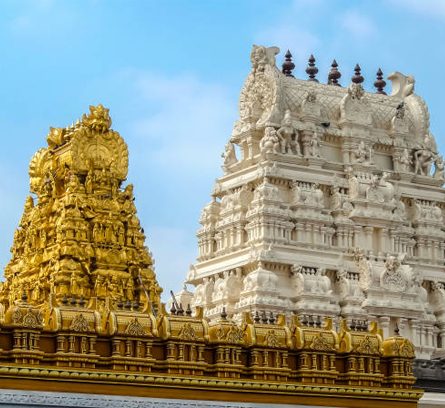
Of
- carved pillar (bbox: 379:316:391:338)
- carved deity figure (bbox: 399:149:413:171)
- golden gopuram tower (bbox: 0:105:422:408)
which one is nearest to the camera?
golden gopuram tower (bbox: 0:105:422:408)

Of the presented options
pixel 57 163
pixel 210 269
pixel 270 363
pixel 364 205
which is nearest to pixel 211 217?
pixel 210 269

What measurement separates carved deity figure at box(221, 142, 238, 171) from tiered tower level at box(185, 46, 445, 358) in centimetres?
8

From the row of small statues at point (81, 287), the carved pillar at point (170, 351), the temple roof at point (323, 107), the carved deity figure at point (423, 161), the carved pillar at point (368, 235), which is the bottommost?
the carved pillar at point (170, 351)

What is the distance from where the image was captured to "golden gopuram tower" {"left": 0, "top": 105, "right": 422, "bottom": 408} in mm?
22844

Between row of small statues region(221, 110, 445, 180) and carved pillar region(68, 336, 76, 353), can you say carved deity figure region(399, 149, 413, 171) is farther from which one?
carved pillar region(68, 336, 76, 353)

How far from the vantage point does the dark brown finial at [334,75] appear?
5809 centimetres

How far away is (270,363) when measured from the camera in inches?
988

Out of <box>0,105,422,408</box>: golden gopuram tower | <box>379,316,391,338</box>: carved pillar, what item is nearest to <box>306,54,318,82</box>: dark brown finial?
<box>379,316,391,338</box>: carved pillar

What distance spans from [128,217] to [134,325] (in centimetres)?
473

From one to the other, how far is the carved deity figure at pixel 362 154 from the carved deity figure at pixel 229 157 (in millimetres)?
5312

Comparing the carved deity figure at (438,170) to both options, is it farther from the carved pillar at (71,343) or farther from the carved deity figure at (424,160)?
the carved pillar at (71,343)

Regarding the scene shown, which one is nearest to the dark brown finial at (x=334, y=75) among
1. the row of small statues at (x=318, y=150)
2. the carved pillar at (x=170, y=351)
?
the row of small statues at (x=318, y=150)

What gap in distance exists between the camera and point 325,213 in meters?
51.9

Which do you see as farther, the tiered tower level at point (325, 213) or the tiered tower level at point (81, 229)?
the tiered tower level at point (325, 213)
